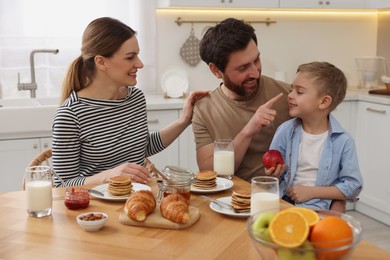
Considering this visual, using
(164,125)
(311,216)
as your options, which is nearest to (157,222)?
(311,216)

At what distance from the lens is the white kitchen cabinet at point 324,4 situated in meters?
4.24

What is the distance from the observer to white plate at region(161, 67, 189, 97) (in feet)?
13.7

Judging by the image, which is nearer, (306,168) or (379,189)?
(306,168)

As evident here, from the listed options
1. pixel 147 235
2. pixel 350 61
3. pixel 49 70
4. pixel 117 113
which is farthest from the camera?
pixel 350 61

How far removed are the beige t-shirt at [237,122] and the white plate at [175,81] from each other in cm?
167

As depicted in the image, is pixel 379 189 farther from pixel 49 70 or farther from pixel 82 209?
pixel 82 209

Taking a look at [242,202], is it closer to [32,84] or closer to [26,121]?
[26,121]

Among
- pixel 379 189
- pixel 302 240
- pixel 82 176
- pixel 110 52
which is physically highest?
pixel 110 52

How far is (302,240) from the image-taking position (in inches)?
44.8

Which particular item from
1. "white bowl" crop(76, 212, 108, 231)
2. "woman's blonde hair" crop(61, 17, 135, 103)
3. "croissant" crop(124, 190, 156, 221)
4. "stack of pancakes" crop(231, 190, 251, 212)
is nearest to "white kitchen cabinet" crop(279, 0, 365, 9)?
"woman's blonde hair" crop(61, 17, 135, 103)

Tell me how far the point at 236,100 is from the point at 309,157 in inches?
18.1

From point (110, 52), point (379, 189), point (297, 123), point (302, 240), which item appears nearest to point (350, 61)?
point (379, 189)

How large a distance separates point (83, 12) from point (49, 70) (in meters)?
0.47

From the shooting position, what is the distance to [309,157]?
2.23 metres
